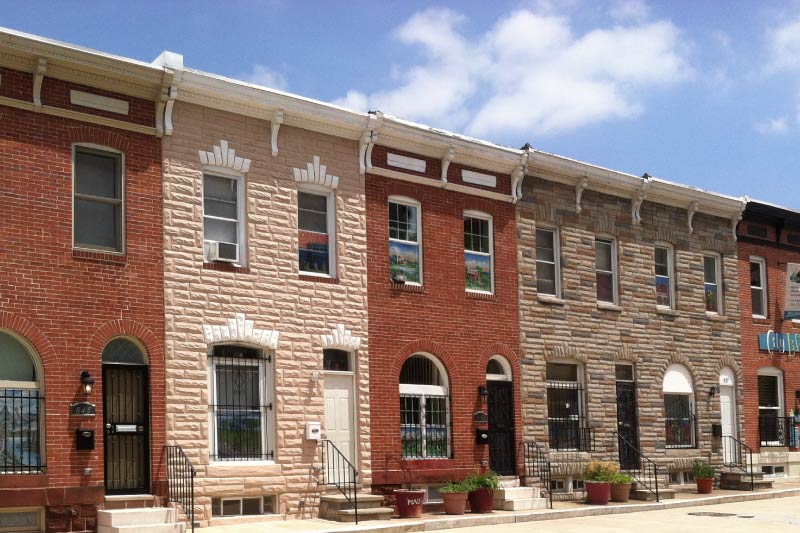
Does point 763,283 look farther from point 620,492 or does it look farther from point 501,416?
point 501,416

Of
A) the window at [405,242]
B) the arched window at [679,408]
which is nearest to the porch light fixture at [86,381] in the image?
the window at [405,242]

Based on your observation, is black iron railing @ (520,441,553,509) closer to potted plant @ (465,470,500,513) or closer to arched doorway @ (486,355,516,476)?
arched doorway @ (486,355,516,476)

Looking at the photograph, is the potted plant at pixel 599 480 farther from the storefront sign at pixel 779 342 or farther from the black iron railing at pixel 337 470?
the storefront sign at pixel 779 342

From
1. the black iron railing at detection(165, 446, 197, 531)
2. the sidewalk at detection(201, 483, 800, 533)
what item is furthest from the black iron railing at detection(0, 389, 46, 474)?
the sidewalk at detection(201, 483, 800, 533)

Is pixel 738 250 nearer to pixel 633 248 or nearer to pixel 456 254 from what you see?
pixel 633 248

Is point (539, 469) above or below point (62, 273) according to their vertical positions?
below

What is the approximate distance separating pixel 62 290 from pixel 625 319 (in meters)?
A: 14.1

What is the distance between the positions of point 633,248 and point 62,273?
572 inches

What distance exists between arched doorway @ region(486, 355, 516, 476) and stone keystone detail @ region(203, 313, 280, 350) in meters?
5.74

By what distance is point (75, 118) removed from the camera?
1830 centimetres

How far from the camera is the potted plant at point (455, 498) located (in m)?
21.7

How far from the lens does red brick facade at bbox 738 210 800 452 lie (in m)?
30.4

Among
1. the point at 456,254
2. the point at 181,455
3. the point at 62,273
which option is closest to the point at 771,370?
the point at 456,254

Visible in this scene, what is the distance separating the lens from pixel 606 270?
89.7 ft
